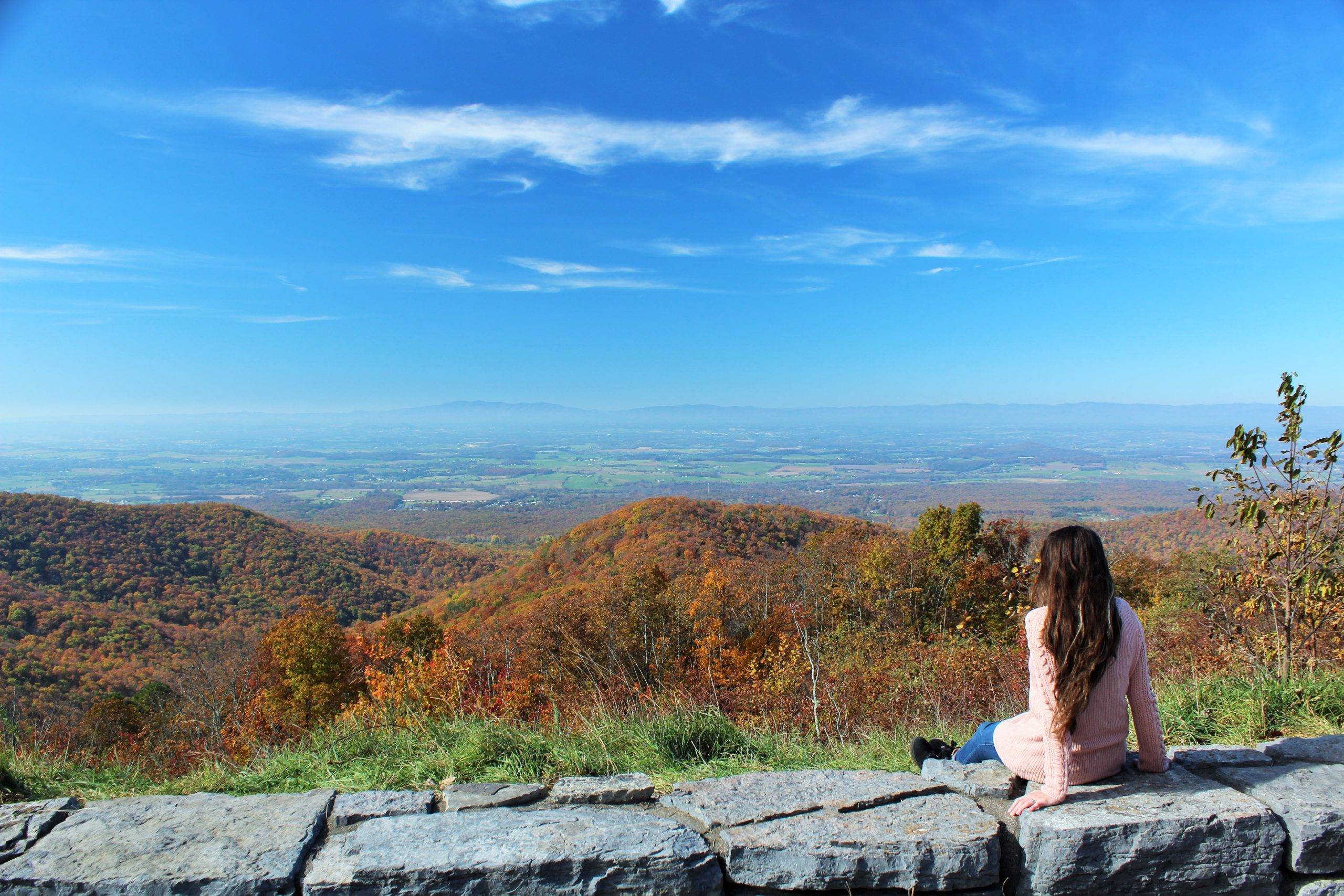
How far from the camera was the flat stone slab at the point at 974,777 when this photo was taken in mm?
2473

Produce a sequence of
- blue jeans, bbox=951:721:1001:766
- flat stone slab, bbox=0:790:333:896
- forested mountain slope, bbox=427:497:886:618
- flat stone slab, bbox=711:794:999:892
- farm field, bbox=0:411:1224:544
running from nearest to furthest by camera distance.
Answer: flat stone slab, bbox=0:790:333:896
flat stone slab, bbox=711:794:999:892
blue jeans, bbox=951:721:1001:766
forested mountain slope, bbox=427:497:886:618
farm field, bbox=0:411:1224:544

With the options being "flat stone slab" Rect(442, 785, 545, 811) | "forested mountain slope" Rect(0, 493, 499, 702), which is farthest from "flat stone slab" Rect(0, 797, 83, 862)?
"forested mountain slope" Rect(0, 493, 499, 702)

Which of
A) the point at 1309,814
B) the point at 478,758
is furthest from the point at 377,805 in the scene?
the point at 1309,814

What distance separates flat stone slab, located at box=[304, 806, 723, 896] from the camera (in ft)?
6.50

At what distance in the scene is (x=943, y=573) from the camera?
21.3 m

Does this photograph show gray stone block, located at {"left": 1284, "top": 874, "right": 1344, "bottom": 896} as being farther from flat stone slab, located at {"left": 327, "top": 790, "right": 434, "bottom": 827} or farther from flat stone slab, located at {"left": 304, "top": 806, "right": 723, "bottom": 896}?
flat stone slab, located at {"left": 327, "top": 790, "right": 434, "bottom": 827}

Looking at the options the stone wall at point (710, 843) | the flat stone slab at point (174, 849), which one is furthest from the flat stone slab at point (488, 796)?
the flat stone slab at point (174, 849)

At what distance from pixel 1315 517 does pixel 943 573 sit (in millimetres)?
18193

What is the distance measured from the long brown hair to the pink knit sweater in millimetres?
40

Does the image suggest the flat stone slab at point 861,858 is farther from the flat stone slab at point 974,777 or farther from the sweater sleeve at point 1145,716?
the sweater sleeve at point 1145,716

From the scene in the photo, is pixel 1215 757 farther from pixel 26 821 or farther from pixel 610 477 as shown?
pixel 610 477

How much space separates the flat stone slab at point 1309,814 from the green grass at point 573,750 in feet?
3.26

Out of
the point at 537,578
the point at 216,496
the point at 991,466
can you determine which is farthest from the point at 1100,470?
the point at 216,496

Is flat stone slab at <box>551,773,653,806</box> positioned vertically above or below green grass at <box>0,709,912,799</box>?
above
